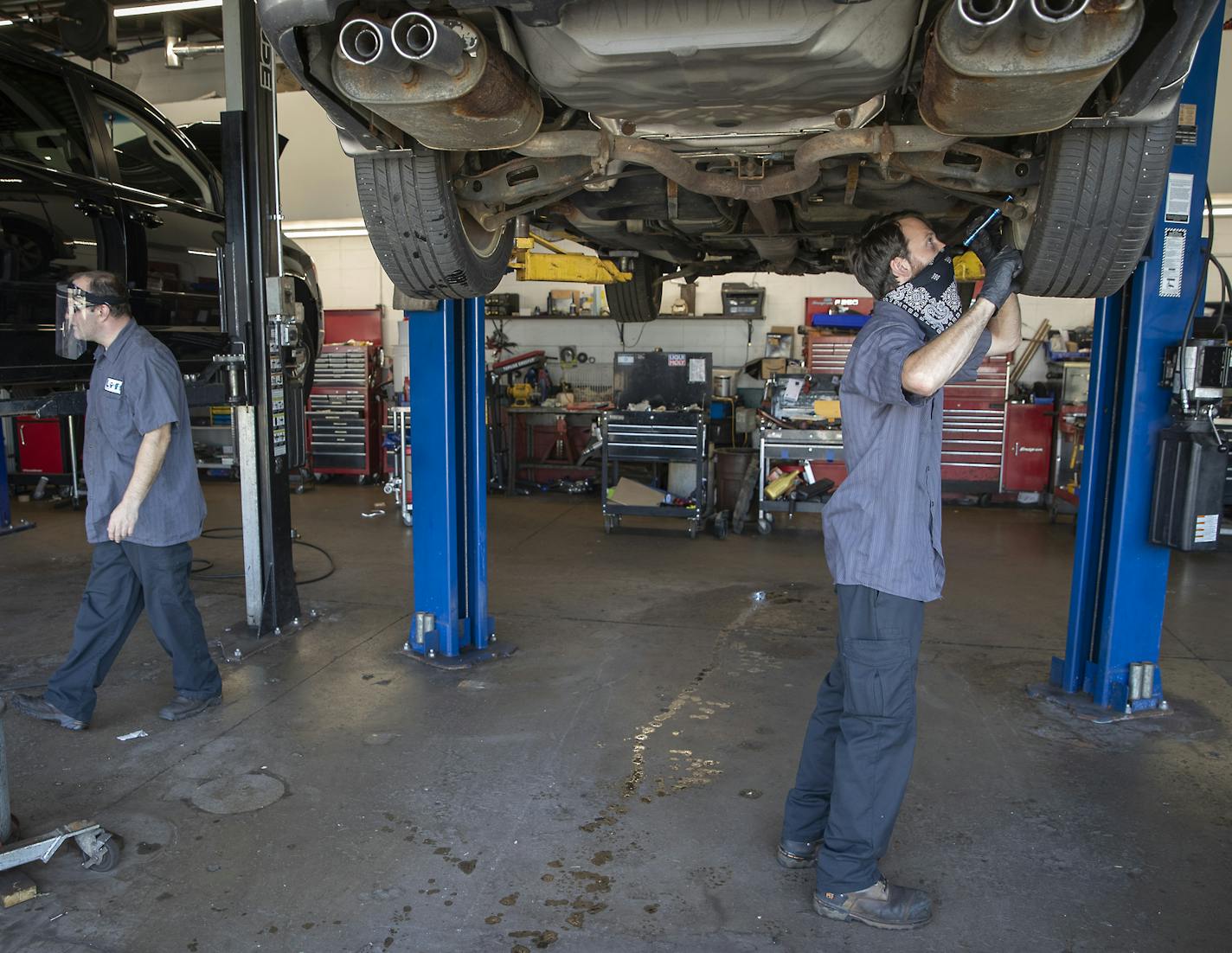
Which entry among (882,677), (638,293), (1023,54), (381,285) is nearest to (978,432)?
(638,293)

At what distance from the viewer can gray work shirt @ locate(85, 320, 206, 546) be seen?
260cm

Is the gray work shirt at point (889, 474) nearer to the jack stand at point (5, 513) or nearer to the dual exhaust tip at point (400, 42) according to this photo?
the dual exhaust tip at point (400, 42)

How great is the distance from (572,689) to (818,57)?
84.2 inches

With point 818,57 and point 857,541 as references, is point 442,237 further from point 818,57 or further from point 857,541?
point 857,541

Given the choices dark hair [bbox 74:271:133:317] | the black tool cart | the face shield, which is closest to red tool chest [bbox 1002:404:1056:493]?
the black tool cart

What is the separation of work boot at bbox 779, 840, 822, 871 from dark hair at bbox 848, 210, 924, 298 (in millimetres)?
1203

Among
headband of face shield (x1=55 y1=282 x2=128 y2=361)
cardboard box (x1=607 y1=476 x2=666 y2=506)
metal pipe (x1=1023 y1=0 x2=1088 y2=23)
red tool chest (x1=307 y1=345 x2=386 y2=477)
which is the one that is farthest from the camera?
red tool chest (x1=307 y1=345 x2=386 y2=477)

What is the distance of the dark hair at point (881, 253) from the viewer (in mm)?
1812

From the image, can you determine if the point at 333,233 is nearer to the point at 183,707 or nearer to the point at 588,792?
the point at 183,707

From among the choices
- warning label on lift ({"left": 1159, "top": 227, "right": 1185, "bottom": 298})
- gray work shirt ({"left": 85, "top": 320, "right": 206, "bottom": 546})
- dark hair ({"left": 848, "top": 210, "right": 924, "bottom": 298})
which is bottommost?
gray work shirt ({"left": 85, "top": 320, "right": 206, "bottom": 546})

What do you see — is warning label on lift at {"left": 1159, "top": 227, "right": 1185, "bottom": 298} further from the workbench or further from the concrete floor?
the workbench

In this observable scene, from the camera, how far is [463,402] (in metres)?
3.36

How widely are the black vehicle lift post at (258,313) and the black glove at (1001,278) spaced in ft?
9.31

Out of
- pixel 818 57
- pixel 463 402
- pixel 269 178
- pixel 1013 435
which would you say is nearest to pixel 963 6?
pixel 818 57
